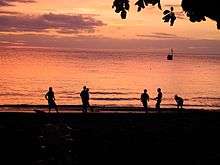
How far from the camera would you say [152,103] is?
6128 cm

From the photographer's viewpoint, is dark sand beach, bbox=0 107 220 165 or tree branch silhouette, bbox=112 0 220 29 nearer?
tree branch silhouette, bbox=112 0 220 29

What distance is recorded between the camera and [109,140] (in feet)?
59.1

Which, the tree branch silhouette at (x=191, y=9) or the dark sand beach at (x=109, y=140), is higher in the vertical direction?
the tree branch silhouette at (x=191, y=9)

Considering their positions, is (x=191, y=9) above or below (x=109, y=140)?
above

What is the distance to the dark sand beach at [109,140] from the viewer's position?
42.4ft

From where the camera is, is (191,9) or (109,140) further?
(109,140)

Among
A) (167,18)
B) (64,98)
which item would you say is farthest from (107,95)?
(167,18)

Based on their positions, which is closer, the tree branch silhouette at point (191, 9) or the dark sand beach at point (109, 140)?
the tree branch silhouette at point (191, 9)

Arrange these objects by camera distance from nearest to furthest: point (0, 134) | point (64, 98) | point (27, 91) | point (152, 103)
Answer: point (0, 134) → point (152, 103) → point (64, 98) → point (27, 91)

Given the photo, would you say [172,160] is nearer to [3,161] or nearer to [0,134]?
[3,161]

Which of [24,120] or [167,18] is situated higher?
[167,18]

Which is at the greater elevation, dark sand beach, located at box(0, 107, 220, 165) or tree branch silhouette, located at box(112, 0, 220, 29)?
tree branch silhouette, located at box(112, 0, 220, 29)

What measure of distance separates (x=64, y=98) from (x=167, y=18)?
61.1 m

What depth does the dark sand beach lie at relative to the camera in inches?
509
